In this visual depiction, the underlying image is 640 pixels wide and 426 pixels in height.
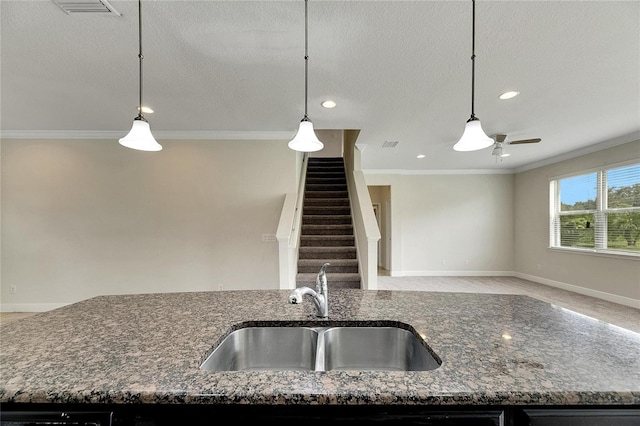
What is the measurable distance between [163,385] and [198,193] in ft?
11.3

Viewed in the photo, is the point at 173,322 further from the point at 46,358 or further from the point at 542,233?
the point at 542,233

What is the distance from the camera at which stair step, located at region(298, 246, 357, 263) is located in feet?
12.9

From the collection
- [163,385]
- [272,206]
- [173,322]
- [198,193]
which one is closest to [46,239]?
[198,193]

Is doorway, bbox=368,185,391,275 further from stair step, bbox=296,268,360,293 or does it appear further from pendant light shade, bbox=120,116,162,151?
pendant light shade, bbox=120,116,162,151

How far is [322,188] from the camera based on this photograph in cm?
541

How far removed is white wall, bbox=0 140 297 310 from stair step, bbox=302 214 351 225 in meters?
0.92

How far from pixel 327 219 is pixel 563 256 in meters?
4.57

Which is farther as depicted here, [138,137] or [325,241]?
[325,241]

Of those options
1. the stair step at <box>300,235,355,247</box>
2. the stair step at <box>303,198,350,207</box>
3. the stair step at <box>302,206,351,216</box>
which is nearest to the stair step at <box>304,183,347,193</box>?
the stair step at <box>303,198,350,207</box>

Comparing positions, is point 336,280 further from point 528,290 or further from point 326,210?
point 528,290

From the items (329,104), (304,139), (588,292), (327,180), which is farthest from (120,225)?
Result: (588,292)

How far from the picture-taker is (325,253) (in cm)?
401

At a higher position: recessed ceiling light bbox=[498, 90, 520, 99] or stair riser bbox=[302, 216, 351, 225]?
recessed ceiling light bbox=[498, 90, 520, 99]

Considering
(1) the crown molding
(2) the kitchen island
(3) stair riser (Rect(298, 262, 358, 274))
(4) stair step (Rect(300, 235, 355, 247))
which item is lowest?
(3) stair riser (Rect(298, 262, 358, 274))
